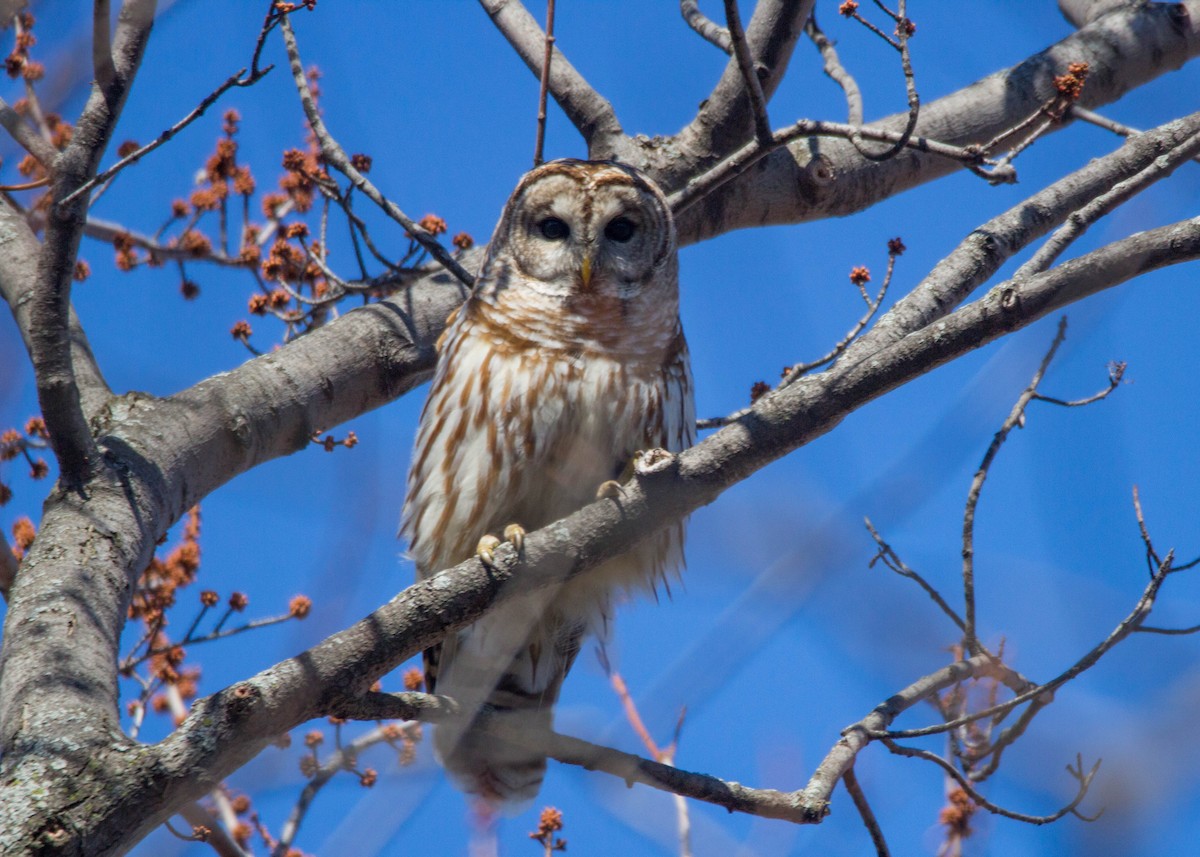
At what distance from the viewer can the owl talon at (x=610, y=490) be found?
3.09 metres

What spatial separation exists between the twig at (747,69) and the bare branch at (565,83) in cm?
200

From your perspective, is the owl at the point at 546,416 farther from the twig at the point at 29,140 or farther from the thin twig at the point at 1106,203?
the twig at the point at 29,140

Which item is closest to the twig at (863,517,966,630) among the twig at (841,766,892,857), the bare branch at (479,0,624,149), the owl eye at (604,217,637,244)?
the twig at (841,766,892,857)

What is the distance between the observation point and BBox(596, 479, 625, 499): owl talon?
3.09m

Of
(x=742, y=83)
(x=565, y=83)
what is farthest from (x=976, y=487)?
(x=565, y=83)

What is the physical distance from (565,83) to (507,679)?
98.9 inches

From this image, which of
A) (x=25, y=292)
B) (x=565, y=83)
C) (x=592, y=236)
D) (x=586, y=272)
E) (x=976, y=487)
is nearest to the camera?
(x=976, y=487)

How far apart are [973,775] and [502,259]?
106 inches

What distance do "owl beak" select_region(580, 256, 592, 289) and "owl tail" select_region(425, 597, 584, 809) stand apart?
1273mm

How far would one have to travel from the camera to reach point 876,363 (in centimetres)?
290

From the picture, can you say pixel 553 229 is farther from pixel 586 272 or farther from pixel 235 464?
pixel 235 464

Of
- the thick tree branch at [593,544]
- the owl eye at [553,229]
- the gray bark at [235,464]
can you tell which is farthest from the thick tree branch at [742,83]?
the thick tree branch at [593,544]

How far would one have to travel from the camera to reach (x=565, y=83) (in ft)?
17.3

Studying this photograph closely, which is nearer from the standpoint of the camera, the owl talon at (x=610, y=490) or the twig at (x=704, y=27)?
the owl talon at (x=610, y=490)
